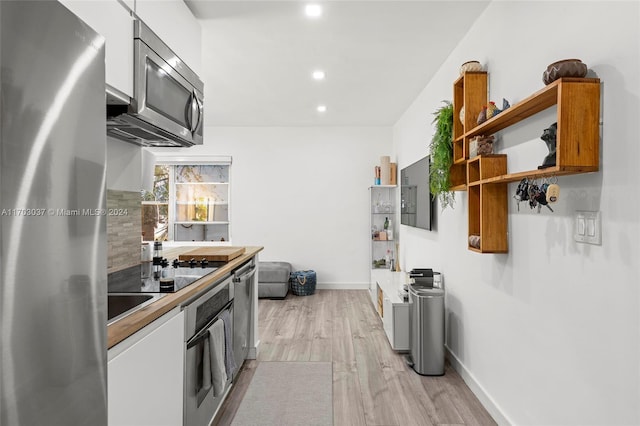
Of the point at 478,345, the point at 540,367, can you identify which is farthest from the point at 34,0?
the point at 478,345

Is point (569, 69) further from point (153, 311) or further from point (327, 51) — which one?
point (327, 51)

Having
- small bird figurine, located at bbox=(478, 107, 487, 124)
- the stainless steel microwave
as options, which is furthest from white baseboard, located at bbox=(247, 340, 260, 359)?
small bird figurine, located at bbox=(478, 107, 487, 124)

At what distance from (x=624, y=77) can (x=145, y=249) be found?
278 centimetres

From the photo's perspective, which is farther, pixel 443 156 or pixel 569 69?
pixel 443 156

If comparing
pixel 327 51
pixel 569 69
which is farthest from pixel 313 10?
pixel 569 69

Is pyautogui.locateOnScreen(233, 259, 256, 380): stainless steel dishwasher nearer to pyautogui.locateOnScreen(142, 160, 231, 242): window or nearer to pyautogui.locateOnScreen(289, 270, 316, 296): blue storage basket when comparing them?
pyautogui.locateOnScreen(289, 270, 316, 296): blue storage basket

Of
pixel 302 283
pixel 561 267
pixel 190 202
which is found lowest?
pixel 302 283

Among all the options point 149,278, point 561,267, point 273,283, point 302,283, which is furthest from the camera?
point 302,283

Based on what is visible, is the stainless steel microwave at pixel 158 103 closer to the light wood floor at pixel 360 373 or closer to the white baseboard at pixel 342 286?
the light wood floor at pixel 360 373

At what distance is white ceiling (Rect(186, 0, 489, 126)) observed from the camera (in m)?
2.55

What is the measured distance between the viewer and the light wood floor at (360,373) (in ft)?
7.89

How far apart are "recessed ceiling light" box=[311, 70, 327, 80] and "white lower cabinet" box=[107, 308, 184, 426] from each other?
2.80 m

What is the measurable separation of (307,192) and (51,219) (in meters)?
5.46

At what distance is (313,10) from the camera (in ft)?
8.36
